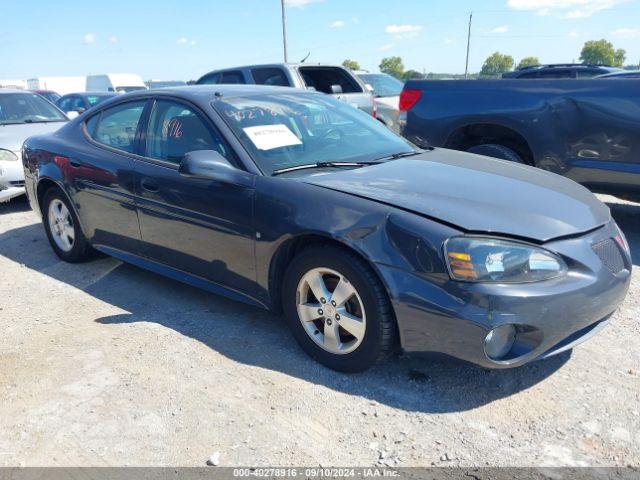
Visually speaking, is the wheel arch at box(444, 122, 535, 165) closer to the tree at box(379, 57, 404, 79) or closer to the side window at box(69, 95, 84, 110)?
the side window at box(69, 95, 84, 110)

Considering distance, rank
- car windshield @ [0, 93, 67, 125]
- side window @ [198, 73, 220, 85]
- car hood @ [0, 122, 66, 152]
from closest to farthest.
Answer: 1. car hood @ [0, 122, 66, 152]
2. car windshield @ [0, 93, 67, 125]
3. side window @ [198, 73, 220, 85]

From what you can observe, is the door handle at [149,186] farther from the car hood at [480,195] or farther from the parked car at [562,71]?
the parked car at [562,71]

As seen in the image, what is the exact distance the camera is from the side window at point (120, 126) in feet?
12.9

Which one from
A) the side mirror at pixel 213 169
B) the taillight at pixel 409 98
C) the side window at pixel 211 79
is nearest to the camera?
the side mirror at pixel 213 169

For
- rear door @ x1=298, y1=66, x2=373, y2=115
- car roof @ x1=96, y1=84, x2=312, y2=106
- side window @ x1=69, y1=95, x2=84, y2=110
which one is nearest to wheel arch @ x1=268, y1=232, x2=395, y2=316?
car roof @ x1=96, y1=84, x2=312, y2=106

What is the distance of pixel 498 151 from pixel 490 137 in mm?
296

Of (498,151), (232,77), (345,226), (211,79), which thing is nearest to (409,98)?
(498,151)

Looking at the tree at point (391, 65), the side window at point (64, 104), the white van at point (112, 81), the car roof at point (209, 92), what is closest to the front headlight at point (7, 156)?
the car roof at point (209, 92)

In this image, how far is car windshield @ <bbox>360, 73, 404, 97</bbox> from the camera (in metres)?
12.9

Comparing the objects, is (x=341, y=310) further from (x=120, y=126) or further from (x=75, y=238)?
(x=75, y=238)

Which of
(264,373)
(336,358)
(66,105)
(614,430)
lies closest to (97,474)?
(264,373)

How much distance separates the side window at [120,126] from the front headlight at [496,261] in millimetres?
2545

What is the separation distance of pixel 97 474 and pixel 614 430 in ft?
7.60

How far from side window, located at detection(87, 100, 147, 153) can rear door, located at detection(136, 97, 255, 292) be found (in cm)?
19
